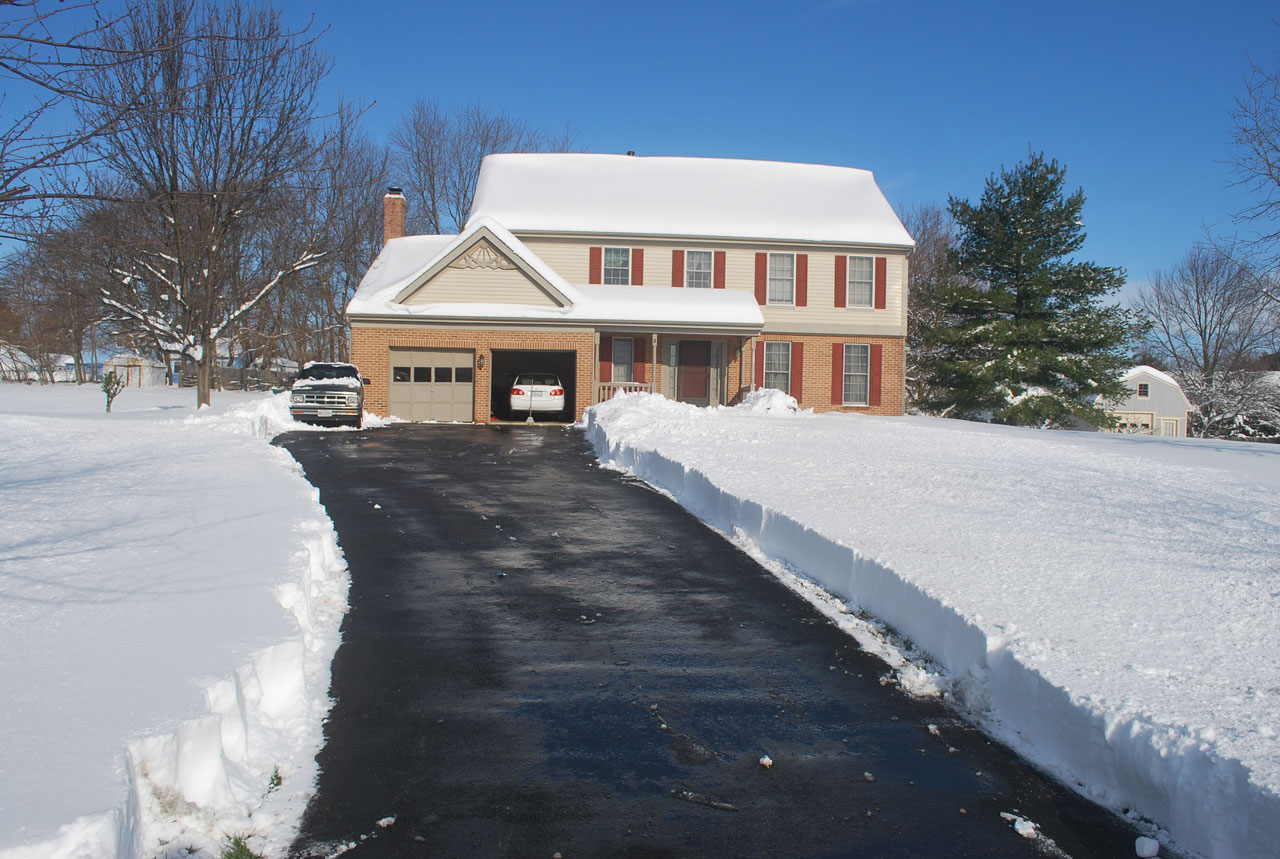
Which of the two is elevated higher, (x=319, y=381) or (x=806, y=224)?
(x=806, y=224)

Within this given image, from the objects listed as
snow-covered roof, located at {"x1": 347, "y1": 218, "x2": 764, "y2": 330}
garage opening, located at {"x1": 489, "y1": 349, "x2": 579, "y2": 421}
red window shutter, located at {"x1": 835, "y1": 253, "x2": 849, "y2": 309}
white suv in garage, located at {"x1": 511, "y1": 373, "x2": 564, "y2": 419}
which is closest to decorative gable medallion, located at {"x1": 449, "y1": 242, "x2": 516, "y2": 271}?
snow-covered roof, located at {"x1": 347, "y1": 218, "x2": 764, "y2": 330}

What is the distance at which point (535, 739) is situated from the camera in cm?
489

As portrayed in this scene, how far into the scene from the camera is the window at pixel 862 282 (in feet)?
100

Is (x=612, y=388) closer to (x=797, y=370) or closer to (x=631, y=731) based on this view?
(x=797, y=370)

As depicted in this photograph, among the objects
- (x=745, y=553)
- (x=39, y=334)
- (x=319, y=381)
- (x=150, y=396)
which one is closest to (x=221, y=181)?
(x=319, y=381)

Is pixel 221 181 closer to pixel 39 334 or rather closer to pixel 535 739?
pixel 535 739

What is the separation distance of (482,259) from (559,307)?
249 centimetres

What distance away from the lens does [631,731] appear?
5039 millimetres

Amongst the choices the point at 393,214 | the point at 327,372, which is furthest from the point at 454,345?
the point at 393,214

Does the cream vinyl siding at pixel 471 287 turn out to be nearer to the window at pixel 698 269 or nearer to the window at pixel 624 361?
the window at pixel 624 361

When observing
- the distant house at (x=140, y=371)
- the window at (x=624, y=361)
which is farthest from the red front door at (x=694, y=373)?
the distant house at (x=140, y=371)

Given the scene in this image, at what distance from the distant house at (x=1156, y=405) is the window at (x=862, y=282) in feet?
86.9

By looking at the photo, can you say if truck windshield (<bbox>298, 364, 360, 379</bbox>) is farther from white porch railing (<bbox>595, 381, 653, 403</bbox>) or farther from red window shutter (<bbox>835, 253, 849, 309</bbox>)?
red window shutter (<bbox>835, 253, 849, 309</bbox>)

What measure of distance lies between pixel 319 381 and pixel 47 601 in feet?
59.0
